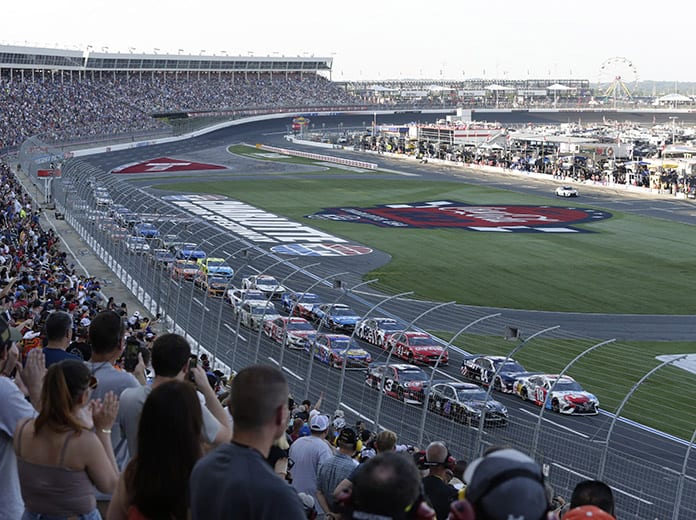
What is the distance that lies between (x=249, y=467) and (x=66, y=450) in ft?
6.00

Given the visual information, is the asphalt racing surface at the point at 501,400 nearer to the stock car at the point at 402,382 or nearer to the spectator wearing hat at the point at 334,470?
the stock car at the point at 402,382

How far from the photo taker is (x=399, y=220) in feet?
214

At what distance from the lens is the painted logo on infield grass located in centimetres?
6197

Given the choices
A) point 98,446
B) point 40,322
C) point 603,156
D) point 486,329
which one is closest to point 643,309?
point 486,329

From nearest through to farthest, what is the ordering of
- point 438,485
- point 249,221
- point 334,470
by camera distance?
point 438,485
point 334,470
point 249,221

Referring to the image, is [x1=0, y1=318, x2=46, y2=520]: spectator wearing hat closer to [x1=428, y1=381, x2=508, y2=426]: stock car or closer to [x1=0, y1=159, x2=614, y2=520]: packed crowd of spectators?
[x1=0, y1=159, x2=614, y2=520]: packed crowd of spectators

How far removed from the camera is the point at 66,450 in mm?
6176

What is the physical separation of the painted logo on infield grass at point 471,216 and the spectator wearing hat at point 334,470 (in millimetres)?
51351

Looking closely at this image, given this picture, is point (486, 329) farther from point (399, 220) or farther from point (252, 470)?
point (399, 220)

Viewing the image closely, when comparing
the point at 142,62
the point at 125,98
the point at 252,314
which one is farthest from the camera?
the point at 142,62

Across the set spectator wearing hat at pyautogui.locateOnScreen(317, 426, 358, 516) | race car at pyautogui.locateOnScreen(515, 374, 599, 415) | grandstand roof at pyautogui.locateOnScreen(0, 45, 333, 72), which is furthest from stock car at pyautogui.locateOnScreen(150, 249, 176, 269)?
grandstand roof at pyautogui.locateOnScreen(0, 45, 333, 72)

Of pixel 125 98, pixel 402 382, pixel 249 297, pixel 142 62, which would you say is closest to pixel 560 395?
pixel 402 382

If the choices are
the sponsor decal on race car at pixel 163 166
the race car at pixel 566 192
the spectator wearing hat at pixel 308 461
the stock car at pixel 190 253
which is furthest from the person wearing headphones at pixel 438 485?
the sponsor decal on race car at pixel 163 166

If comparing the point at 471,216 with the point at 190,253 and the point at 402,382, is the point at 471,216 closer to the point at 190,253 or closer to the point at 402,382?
the point at 190,253
